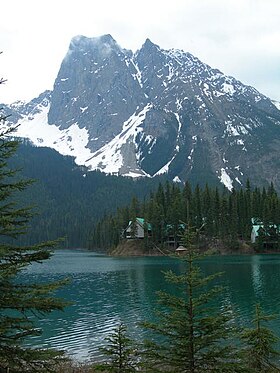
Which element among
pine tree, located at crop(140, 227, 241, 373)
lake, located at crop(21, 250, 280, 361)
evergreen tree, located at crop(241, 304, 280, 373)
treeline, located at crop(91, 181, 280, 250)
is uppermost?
treeline, located at crop(91, 181, 280, 250)

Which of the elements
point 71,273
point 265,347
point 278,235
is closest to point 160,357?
point 265,347

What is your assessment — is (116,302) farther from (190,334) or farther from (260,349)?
(190,334)

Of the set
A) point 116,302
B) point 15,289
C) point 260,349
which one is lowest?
point 116,302

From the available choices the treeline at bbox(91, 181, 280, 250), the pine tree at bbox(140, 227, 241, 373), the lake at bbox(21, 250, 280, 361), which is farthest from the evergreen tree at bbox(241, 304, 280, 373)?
the treeline at bbox(91, 181, 280, 250)

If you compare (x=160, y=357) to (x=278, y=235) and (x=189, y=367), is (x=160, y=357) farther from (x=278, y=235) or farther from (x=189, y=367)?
(x=278, y=235)

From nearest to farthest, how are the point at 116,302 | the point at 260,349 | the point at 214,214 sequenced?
the point at 260,349, the point at 116,302, the point at 214,214

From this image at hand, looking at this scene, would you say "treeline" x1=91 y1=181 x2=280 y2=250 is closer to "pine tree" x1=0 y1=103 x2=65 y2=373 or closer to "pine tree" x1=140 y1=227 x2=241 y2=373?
"pine tree" x1=140 y1=227 x2=241 y2=373

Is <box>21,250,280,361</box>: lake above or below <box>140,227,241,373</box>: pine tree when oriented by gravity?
below

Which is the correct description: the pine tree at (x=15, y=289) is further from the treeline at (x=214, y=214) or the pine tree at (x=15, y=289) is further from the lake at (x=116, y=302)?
the treeline at (x=214, y=214)

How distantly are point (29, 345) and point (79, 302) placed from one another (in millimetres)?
22435

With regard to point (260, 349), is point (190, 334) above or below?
above

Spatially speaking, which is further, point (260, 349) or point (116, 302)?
point (116, 302)

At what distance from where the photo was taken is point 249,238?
156 m

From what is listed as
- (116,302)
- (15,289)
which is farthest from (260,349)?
(116,302)
